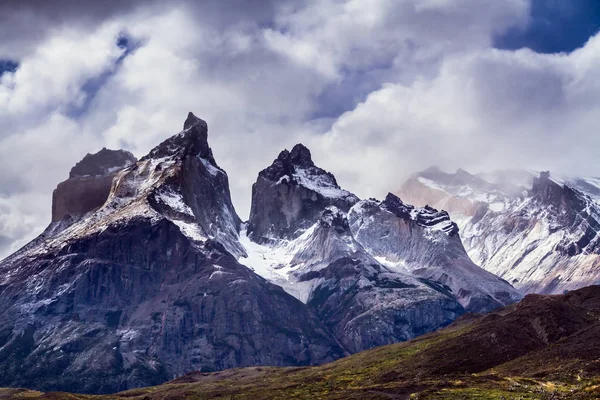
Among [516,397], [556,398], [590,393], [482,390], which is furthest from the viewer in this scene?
[482,390]

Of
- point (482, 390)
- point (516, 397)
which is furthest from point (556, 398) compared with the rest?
point (482, 390)

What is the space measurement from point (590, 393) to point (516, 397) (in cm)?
2886

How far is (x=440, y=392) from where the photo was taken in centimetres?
19650

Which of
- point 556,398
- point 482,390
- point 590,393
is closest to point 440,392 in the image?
point 482,390

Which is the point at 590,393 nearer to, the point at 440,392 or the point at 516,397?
the point at 516,397

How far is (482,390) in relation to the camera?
195 meters

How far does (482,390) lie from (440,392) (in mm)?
9889

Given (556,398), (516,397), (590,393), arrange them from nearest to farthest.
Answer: (590,393), (556,398), (516,397)

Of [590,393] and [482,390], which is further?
[482,390]

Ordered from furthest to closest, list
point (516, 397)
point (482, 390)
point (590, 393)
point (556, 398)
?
point (482, 390) → point (516, 397) → point (556, 398) → point (590, 393)

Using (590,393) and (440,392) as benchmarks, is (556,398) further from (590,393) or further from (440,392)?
(440,392)

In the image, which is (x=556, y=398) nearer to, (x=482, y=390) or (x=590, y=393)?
(x=590, y=393)

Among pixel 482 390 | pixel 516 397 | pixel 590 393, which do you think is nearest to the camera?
pixel 590 393

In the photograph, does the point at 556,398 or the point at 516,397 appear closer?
the point at 556,398
